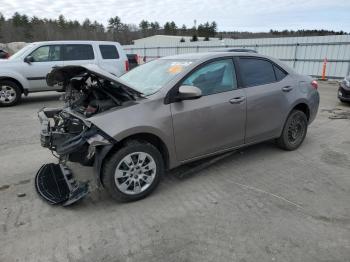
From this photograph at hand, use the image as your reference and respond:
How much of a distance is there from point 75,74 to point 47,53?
6.62m

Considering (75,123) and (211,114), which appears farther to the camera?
(211,114)

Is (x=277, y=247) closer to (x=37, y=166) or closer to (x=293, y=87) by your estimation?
(x=293, y=87)

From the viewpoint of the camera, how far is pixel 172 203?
3.66 metres

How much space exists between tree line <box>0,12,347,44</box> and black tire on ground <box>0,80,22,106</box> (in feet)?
187

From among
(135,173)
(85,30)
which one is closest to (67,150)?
(135,173)

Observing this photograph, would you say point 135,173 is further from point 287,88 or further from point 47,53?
point 47,53

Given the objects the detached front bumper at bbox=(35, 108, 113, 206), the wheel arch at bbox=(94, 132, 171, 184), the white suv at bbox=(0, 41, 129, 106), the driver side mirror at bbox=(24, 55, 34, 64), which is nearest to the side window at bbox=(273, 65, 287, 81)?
the wheel arch at bbox=(94, 132, 171, 184)

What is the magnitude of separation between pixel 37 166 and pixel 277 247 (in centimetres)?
362

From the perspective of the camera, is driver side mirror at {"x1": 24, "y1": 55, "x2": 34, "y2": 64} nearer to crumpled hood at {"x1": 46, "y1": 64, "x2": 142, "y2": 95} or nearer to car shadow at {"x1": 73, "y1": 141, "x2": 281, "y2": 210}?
crumpled hood at {"x1": 46, "y1": 64, "x2": 142, "y2": 95}

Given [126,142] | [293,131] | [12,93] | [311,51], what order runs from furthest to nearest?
[311,51]
[12,93]
[293,131]
[126,142]

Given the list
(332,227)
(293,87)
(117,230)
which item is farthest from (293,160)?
(117,230)

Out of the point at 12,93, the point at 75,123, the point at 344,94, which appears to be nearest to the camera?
the point at 75,123

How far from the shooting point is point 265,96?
4.66 meters

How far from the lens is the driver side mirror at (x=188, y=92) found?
3.73 meters
